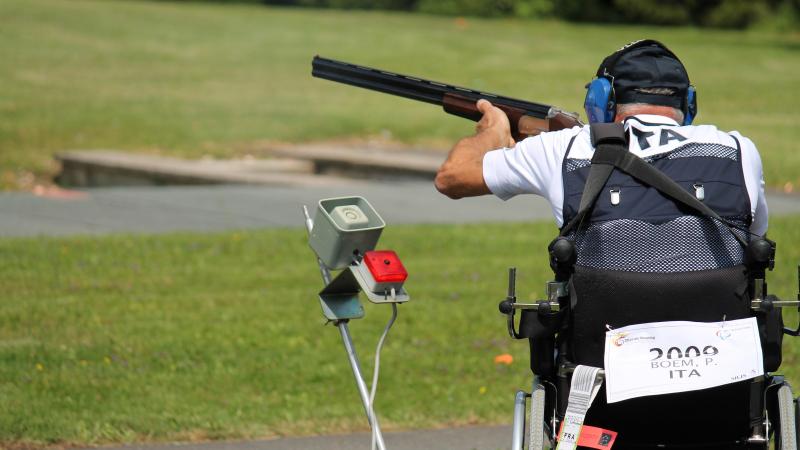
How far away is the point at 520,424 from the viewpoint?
3.78 m

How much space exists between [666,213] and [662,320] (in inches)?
11.8

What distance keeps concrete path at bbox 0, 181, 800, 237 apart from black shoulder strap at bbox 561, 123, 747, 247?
27.1 ft

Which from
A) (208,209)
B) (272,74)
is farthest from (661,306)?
(272,74)

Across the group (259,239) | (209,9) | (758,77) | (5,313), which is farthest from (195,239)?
(209,9)

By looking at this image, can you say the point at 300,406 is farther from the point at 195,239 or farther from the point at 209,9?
the point at 209,9

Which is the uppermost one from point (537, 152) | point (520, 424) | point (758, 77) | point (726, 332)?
point (537, 152)

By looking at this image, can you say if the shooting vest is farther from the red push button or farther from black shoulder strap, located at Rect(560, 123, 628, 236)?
the red push button

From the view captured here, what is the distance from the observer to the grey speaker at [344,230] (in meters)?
3.77

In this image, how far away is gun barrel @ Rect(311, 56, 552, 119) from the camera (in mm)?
4711

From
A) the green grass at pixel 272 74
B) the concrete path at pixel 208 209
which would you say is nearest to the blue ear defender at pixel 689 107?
the concrete path at pixel 208 209

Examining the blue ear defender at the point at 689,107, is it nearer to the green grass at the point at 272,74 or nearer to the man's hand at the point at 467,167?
the man's hand at the point at 467,167

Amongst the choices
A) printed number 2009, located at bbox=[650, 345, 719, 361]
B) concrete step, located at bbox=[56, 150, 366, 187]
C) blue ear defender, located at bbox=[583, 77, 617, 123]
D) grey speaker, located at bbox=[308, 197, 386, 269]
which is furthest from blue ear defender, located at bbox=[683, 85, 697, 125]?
concrete step, located at bbox=[56, 150, 366, 187]

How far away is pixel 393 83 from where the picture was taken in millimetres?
4777

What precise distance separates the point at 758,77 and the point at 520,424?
2894 cm
